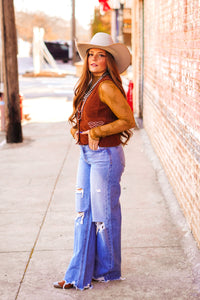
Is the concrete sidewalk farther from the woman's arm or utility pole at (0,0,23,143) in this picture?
utility pole at (0,0,23,143)

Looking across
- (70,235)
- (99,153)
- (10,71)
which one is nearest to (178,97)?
(70,235)

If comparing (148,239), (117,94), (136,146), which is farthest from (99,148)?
(136,146)

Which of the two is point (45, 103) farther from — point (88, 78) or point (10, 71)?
point (88, 78)

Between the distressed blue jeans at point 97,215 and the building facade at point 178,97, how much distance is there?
1128mm

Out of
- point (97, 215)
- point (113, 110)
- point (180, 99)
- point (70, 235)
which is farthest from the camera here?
point (180, 99)

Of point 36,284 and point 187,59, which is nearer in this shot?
point 36,284

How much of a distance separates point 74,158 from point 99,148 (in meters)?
5.50

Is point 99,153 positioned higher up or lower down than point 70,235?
higher up

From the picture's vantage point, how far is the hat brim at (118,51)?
13.0 feet

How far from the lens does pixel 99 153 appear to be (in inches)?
159

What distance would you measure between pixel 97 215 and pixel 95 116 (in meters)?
0.79

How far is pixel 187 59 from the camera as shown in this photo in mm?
5695

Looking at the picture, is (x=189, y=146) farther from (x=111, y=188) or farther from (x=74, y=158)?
(x=74, y=158)

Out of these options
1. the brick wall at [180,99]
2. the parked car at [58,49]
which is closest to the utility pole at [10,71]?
the brick wall at [180,99]
